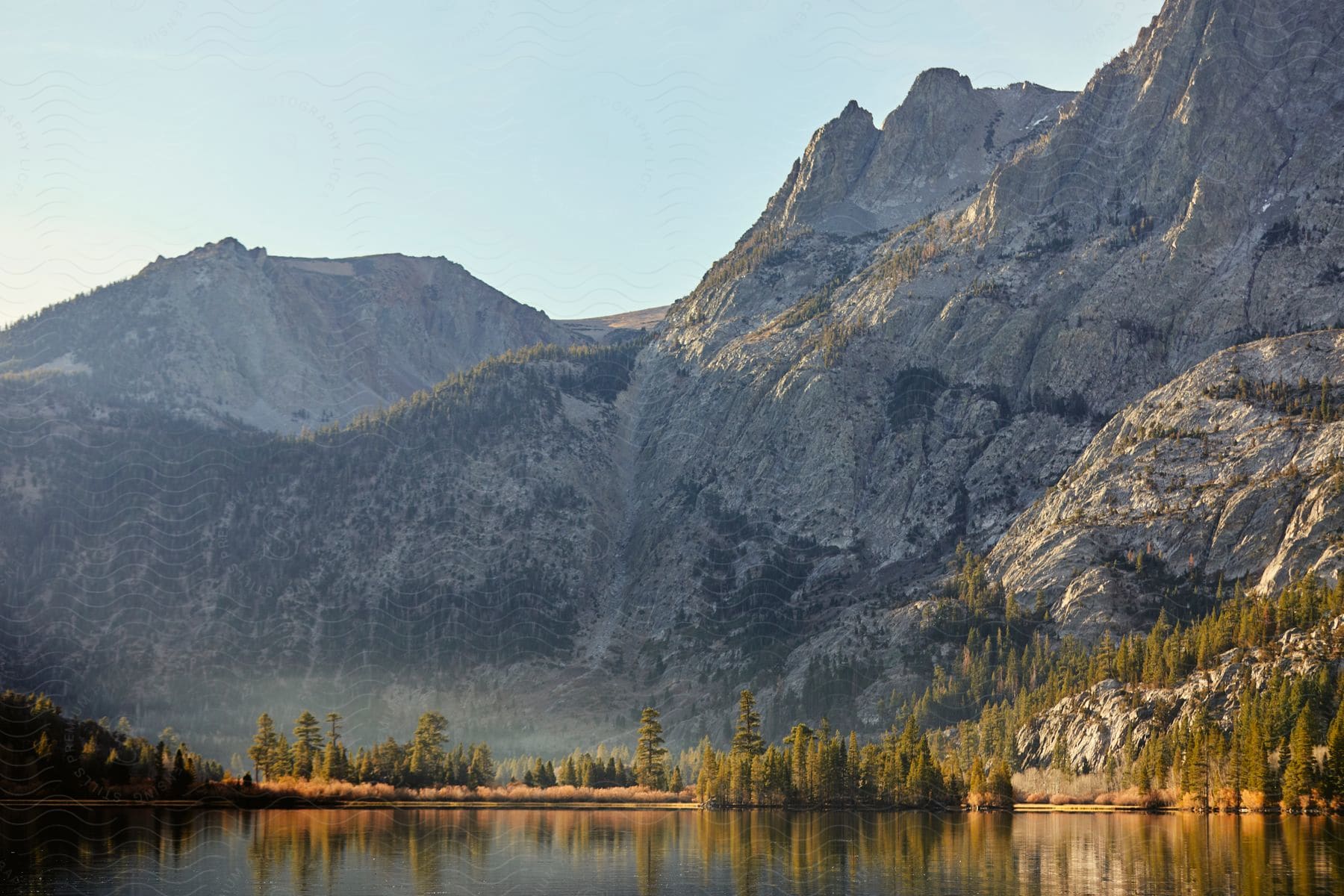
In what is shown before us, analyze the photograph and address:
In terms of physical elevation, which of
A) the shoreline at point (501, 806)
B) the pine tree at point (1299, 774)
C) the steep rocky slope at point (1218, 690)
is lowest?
the shoreline at point (501, 806)

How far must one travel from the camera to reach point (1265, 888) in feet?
A: 264

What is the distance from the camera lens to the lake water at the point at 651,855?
84.8 m

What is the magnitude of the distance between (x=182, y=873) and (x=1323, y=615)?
6586 inches

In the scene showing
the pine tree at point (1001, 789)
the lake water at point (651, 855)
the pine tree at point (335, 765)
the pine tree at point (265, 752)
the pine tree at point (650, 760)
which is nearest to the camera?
the lake water at point (651, 855)

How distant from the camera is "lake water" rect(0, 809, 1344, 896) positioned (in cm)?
8481

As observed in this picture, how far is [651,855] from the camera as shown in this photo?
10725 cm

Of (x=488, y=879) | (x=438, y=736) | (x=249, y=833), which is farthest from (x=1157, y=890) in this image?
(x=438, y=736)

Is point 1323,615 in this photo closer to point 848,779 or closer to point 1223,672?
point 1223,672

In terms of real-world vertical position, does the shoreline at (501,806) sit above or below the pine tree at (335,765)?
below

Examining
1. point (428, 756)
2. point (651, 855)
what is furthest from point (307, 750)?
point (651, 855)

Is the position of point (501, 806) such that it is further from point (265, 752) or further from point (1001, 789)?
point (1001, 789)

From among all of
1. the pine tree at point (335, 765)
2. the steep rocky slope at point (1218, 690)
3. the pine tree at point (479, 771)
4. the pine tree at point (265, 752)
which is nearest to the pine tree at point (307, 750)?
the pine tree at point (335, 765)

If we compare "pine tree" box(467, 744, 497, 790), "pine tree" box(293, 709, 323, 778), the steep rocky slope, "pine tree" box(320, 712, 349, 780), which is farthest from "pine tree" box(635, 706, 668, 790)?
the steep rocky slope

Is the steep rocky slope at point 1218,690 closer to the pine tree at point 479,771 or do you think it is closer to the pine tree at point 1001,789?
the pine tree at point 1001,789
